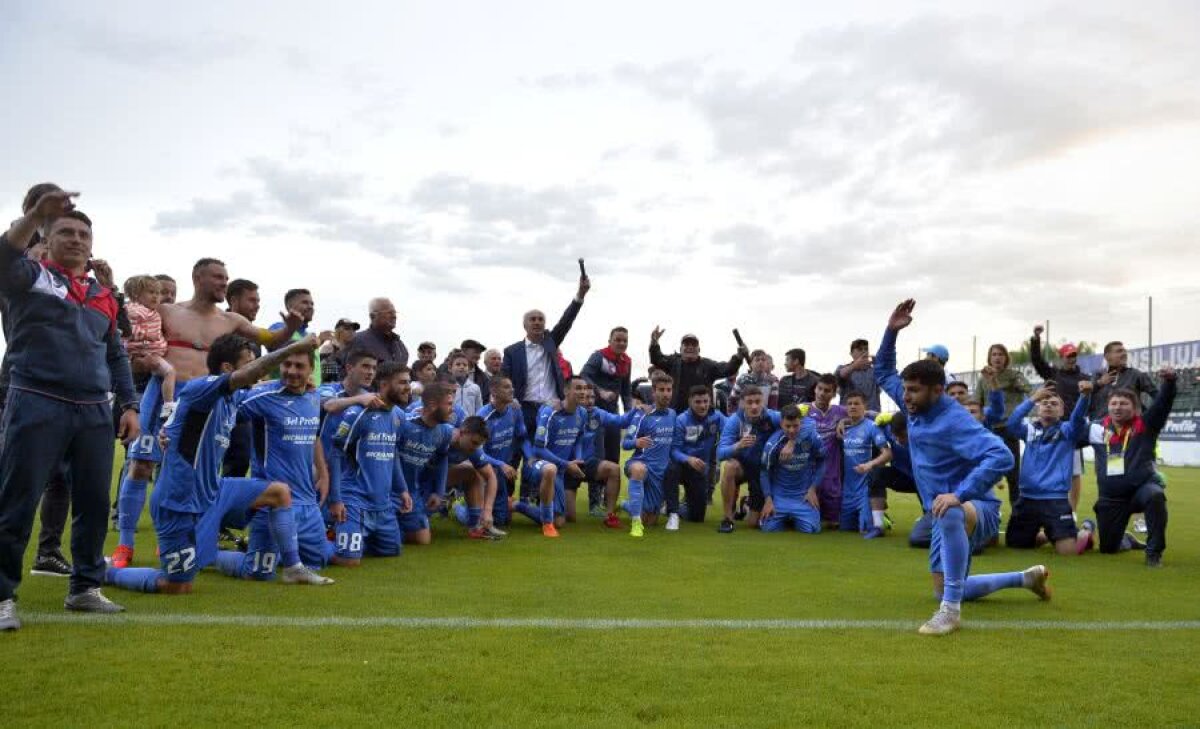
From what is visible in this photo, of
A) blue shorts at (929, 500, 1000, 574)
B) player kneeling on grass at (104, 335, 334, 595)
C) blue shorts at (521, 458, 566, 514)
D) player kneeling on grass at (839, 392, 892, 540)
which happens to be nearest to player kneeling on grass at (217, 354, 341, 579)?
player kneeling on grass at (104, 335, 334, 595)

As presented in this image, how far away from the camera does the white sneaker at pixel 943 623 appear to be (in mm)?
5316

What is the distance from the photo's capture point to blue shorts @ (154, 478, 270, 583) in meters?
6.07

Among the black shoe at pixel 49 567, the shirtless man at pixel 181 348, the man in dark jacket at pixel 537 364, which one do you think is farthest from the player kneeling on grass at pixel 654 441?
the black shoe at pixel 49 567

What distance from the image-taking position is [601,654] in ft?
15.2

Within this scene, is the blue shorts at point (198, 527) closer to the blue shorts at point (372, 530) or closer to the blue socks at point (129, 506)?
the blue socks at point (129, 506)

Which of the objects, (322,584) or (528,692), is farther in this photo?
(322,584)

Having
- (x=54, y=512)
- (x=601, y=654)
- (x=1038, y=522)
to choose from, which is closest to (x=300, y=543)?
(x=54, y=512)

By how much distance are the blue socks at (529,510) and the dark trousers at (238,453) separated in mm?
3290

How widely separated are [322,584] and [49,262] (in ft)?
8.88

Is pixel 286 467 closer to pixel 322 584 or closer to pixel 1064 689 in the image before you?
pixel 322 584

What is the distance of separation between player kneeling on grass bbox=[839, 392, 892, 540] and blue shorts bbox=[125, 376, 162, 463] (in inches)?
284

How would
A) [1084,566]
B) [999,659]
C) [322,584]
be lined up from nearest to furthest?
[999,659]
[322,584]
[1084,566]

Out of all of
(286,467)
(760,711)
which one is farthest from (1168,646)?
(286,467)

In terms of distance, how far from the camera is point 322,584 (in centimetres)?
662
